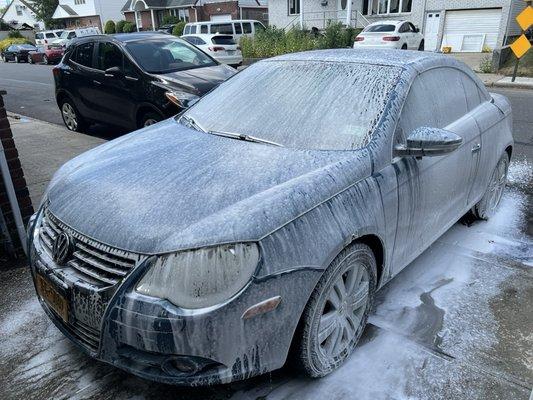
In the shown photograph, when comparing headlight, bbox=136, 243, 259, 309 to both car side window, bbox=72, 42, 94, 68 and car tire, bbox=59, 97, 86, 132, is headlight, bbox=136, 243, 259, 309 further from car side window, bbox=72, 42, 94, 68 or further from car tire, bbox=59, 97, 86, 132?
car tire, bbox=59, 97, 86, 132

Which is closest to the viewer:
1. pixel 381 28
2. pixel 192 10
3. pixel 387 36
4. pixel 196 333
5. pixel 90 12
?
pixel 196 333

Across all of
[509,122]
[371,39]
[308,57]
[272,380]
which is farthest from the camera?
[371,39]

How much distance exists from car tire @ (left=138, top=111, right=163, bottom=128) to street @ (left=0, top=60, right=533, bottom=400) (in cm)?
342

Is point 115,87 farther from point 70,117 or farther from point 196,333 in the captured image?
point 196,333

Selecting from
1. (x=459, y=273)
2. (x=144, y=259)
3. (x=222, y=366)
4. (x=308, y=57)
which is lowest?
(x=459, y=273)

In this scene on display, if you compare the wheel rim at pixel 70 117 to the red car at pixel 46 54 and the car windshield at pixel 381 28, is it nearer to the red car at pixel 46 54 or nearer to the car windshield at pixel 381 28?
the car windshield at pixel 381 28

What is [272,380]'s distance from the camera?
238 centimetres

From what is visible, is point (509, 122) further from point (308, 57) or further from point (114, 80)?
point (114, 80)

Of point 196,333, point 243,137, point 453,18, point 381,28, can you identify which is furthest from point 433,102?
point 453,18

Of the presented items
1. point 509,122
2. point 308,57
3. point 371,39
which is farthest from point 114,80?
point 371,39

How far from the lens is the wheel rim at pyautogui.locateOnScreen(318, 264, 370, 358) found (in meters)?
2.27

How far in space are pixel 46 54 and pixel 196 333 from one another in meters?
33.0

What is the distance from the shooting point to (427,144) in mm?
2543

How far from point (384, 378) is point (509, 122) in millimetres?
3008
